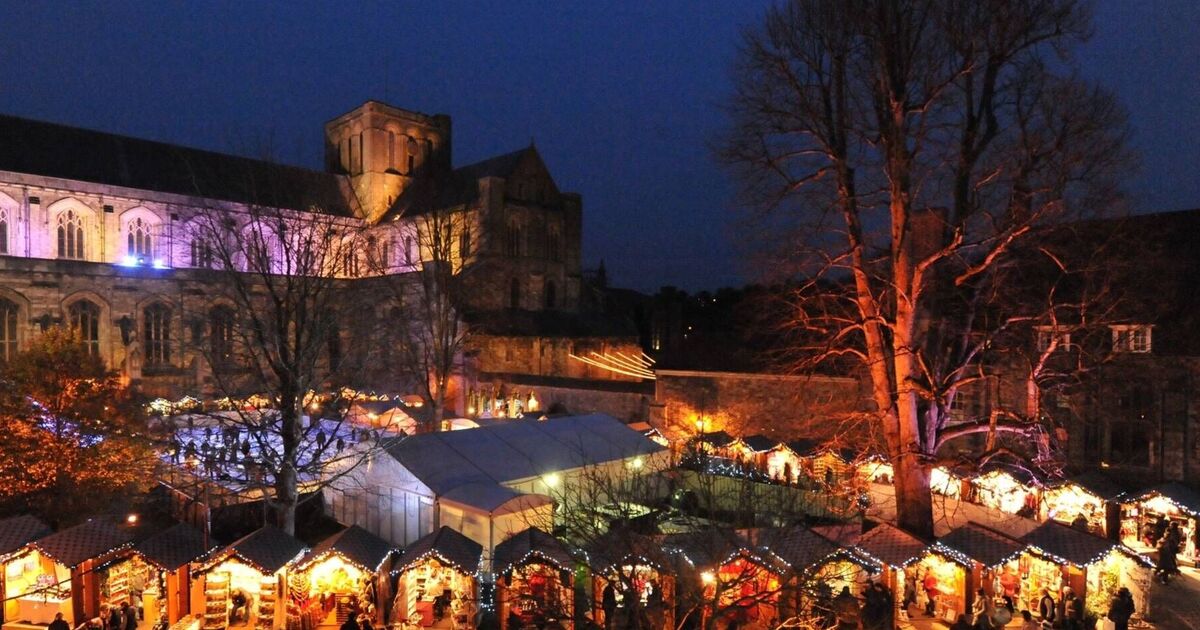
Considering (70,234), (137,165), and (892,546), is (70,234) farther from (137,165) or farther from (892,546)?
(892,546)

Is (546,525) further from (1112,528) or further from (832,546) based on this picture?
(1112,528)

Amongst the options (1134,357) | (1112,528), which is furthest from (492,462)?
(1134,357)

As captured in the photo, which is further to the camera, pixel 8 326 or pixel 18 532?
pixel 8 326

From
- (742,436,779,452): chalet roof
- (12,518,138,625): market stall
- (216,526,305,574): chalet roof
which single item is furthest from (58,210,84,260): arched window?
(742,436,779,452): chalet roof

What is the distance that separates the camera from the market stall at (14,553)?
1137 centimetres

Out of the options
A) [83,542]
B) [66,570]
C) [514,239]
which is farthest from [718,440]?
[514,239]

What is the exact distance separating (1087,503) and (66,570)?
63.9 ft

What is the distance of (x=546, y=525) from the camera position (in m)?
12.7

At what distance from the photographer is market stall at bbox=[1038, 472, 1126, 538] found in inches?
574

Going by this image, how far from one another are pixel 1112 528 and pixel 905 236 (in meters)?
8.89

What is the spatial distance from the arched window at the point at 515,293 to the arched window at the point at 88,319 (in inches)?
744

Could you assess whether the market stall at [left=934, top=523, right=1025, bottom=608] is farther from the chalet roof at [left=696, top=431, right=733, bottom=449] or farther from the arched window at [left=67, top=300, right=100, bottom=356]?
the arched window at [left=67, top=300, right=100, bottom=356]

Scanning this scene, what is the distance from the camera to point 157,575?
11773mm

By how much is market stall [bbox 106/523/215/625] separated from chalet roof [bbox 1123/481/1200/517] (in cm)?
1776
